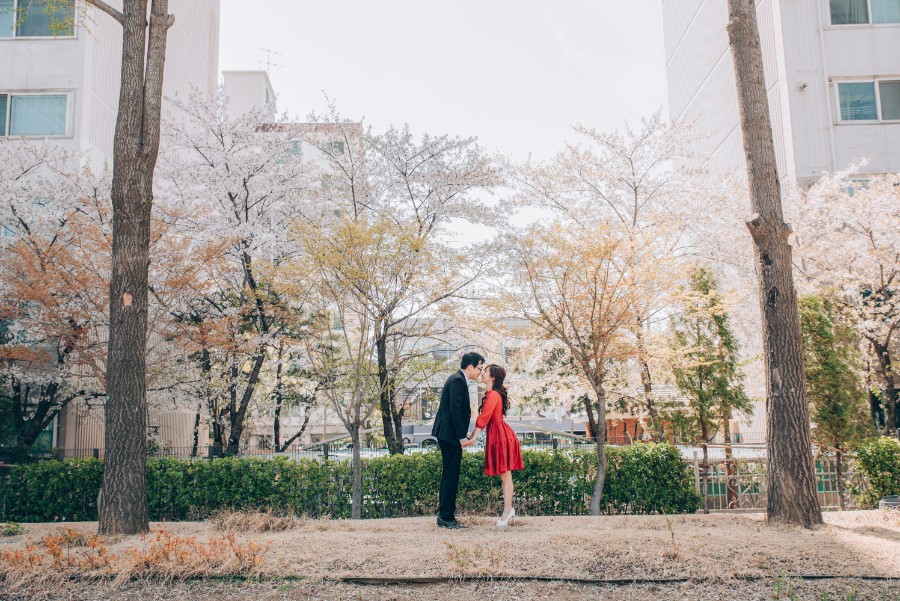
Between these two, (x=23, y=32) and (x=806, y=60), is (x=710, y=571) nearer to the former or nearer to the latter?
(x=806, y=60)

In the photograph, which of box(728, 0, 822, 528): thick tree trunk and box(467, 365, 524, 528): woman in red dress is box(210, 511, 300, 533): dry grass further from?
box(728, 0, 822, 528): thick tree trunk

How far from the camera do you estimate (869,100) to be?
67.8ft

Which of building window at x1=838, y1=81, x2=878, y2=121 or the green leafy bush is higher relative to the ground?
building window at x1=838, y1=81, x2=878, y2=121

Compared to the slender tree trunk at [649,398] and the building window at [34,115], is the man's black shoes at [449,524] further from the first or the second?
the building window at [34,115]

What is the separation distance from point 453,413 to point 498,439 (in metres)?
0.62

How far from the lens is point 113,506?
7668 millimetres

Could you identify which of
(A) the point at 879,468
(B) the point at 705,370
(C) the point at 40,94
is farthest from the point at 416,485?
(C) the point at 40,94

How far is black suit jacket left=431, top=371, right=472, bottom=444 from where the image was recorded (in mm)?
7133

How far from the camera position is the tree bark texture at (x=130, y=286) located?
7770 millimetres

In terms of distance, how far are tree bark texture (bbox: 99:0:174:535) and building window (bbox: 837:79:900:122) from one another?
65.2ft

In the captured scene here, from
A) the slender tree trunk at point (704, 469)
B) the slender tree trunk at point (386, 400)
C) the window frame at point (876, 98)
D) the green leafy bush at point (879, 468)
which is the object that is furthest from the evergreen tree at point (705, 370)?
the window frame at point (876, 98)

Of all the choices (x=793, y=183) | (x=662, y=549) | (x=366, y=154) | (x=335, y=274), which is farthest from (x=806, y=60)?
(x=662, y=549)

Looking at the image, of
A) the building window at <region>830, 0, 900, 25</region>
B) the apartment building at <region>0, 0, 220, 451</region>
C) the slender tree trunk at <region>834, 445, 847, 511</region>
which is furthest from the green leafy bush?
the building window at <region>830, 0, 900, 25</region>

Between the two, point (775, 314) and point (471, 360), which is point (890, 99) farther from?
point (471, 360)
